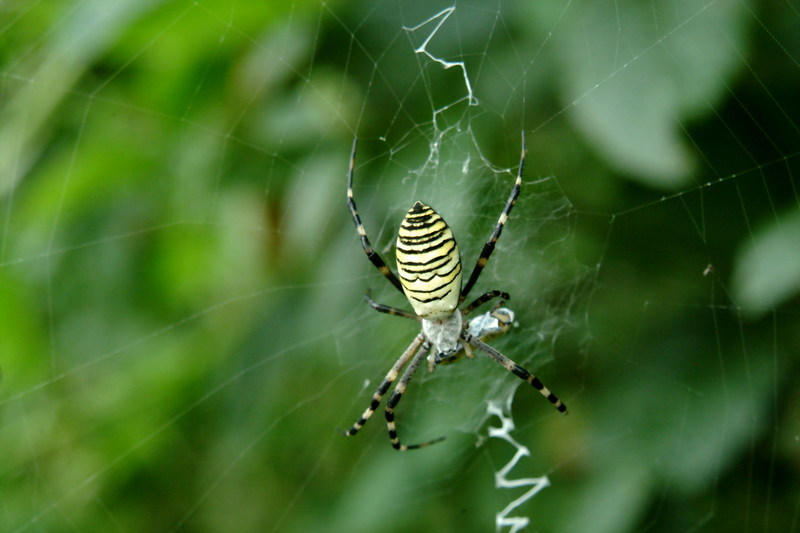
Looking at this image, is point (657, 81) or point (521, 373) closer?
point (657, 81)

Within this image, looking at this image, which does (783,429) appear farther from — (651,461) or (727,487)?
(651,461)

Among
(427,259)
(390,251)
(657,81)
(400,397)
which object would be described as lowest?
(400,397)

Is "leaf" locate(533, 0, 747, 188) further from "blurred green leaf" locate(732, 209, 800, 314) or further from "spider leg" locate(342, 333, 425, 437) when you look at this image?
"spider leg" locate(342, 333, 425, 437)

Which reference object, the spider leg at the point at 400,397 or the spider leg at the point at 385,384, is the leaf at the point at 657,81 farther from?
the spider leg at the point at 385,384

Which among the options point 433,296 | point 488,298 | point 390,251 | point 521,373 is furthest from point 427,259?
point 390,251

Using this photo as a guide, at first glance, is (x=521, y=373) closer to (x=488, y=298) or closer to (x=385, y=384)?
(x=488, y=298)

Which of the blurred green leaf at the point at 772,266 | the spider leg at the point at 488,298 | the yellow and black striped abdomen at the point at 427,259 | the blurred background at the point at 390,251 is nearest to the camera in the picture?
the blurred green leaf at the point at 772,266

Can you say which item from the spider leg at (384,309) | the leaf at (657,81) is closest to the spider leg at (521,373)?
the spider leg at (384,309)
